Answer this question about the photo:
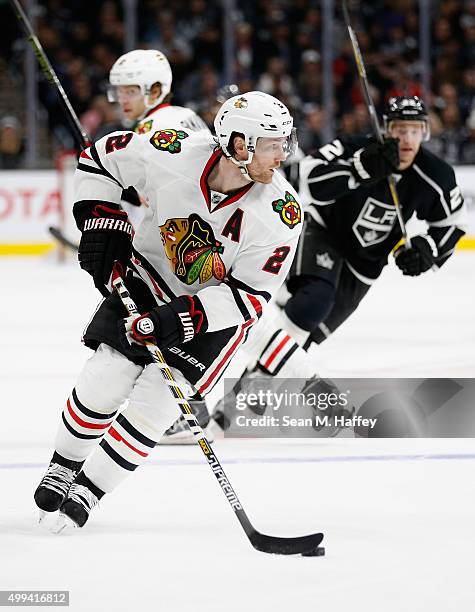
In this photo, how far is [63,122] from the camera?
988 centimetres

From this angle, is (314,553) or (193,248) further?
(193,248)

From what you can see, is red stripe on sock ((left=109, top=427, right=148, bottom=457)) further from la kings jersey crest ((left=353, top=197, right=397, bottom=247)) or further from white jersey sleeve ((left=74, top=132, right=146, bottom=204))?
la kings jersey crest ((left=353, top=197, right=397, bottom=247))

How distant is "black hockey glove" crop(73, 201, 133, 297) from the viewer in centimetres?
→ 299

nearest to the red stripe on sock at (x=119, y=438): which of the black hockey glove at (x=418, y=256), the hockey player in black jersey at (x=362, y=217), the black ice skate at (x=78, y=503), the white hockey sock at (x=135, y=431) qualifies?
the white hockey sock at (x=135, y=431)

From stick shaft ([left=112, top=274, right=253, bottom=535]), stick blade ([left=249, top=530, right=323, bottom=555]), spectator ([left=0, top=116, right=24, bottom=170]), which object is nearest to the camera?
stick blade ([left=249, top=530, right=323, bottom=555])

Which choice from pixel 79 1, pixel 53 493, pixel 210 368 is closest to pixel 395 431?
pixel 210 368

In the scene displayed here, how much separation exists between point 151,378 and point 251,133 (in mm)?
566

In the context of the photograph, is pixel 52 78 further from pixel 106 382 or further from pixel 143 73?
pixel 106 382

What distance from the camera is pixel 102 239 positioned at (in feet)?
9.81

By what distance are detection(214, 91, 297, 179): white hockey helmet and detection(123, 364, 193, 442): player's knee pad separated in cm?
49

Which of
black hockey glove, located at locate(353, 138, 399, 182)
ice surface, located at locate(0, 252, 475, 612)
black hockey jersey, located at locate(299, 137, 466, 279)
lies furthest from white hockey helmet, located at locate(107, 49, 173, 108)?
ice surface, located at locate(0, 252, 475, 612)

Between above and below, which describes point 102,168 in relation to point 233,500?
Result: above

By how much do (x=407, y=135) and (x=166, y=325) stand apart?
176 centimetres

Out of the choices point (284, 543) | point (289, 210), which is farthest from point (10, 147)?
point (284, 543)
